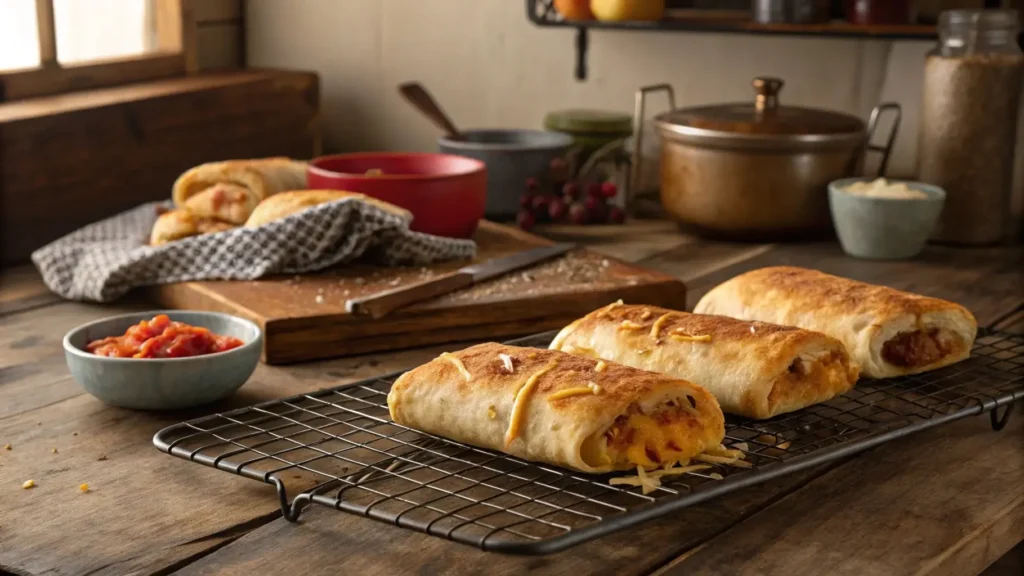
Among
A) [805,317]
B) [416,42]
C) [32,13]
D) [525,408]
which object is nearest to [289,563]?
[525,408]

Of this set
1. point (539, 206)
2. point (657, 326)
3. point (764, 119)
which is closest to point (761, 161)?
point (764, 119)

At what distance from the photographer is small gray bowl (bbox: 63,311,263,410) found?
1.37 metres

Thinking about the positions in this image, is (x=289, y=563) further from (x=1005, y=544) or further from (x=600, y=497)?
(x=1005, y=544)

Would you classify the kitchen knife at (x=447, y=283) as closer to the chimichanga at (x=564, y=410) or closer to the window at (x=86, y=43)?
the chimichanga at (x=564, y=410)

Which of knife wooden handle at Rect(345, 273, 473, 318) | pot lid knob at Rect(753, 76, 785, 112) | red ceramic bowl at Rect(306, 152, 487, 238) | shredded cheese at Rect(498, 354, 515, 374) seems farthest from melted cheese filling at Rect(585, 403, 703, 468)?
pot lid knob at Rect(753, 76, 785, 112)

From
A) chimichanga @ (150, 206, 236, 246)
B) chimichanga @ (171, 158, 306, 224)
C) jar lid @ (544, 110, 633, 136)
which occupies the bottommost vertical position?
chimichanga @ (150, 206, 236, 246)

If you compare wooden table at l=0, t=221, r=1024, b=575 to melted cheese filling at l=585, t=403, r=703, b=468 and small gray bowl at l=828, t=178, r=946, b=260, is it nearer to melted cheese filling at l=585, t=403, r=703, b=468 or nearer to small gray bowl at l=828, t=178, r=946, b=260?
melted cheese filling at l=585, t=403, r=703, b=468

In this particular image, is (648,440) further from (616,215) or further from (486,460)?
(616,215)

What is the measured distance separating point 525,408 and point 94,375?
54 cm

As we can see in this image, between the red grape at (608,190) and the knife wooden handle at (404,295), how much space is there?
0.70m

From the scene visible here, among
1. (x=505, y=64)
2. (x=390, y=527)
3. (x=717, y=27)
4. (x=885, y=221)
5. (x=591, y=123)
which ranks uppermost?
(x=717, y=27)

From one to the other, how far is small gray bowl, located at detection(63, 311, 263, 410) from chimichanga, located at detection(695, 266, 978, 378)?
2.09 ft

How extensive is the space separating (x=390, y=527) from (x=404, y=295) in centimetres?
65

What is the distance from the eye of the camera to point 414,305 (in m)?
1.76
